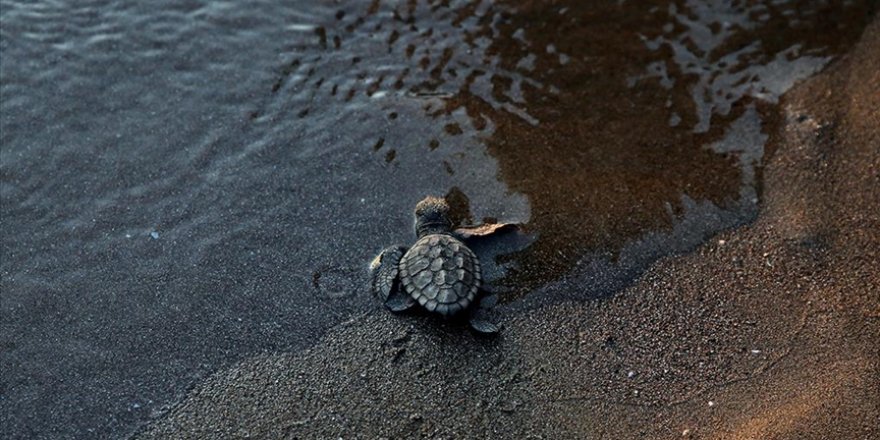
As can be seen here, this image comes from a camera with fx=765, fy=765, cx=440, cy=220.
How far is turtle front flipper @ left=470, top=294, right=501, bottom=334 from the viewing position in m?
3.81

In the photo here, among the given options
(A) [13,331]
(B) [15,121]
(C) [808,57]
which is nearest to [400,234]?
(A) [13,331]

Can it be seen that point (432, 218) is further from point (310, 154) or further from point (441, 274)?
point (310, 154)

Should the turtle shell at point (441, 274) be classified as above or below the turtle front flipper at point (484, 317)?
above

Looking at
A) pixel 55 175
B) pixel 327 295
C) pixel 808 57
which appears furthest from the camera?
pixel 808 57

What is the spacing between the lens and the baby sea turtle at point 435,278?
3.77 metres

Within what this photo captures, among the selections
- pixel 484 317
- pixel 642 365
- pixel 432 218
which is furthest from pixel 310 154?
pixel 642 365

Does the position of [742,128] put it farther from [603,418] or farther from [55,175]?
[55,175]

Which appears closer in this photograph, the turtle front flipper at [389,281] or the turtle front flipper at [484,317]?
the turtle front flipper at [484,317]

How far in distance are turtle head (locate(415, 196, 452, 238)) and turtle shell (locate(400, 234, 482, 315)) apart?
18 centimetres

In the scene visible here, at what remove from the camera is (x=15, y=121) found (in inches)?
200

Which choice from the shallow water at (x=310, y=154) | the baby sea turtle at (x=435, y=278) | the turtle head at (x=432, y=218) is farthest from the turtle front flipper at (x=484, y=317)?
the turtle head at (x=432, y=218)

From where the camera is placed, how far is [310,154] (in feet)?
16.0

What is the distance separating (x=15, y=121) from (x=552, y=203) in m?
3.57

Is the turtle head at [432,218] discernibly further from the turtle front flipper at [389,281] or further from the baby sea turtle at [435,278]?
the turtle front flipper at [389,281]
